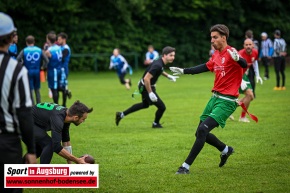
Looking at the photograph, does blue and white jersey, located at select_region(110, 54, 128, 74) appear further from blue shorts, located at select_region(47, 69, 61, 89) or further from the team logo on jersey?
the team logo on jersey

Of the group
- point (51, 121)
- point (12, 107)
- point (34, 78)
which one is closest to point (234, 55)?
point (51, 121)

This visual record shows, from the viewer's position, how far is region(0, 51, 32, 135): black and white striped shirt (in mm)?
5523

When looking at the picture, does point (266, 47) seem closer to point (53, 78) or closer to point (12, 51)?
point (53, 78)

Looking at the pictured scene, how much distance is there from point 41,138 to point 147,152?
132 inches

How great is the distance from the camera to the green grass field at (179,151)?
342 inches

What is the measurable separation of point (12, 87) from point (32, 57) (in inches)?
517

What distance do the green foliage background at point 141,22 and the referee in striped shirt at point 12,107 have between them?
3517 cm

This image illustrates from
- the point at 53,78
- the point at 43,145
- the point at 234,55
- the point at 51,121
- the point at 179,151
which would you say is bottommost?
→ the point at 53,78

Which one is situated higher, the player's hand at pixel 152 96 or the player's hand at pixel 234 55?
the player's hand at pixel 234 55

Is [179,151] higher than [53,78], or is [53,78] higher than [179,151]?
[179,151]

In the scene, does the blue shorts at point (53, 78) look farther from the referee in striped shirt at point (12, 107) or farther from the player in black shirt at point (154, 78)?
the referee in striped shirt at point (12, 107)

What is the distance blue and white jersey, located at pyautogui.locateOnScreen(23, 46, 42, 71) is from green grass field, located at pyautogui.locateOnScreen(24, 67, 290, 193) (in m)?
2.20

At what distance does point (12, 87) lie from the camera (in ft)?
18.2

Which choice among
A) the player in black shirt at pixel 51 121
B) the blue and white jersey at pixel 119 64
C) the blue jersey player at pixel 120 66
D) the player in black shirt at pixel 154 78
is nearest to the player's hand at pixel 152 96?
the player in black shirt at pixel 154 78
